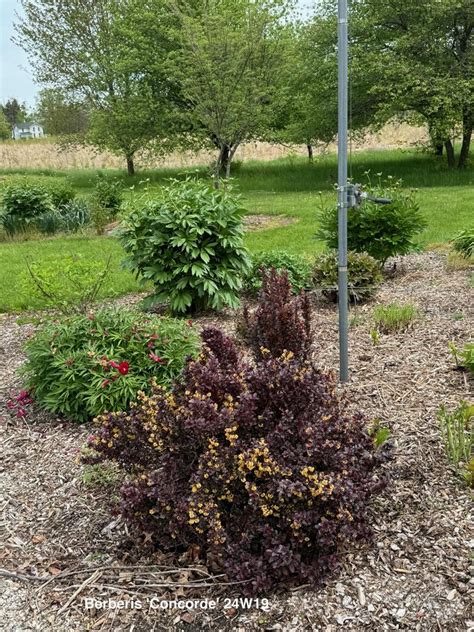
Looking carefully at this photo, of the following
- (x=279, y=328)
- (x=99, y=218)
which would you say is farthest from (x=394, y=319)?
(x=99, y=218)

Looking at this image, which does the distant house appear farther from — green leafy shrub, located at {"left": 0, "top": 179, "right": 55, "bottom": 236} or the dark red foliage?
the dark red foliage

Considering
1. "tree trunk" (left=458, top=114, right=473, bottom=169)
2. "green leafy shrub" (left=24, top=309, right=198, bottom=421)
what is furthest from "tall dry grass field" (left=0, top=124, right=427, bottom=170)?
"green leafy shrub" (left=24, top=309, right=198, bottom=421)

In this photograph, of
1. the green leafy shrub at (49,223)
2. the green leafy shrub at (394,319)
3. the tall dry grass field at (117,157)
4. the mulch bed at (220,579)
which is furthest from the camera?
the tall dry grass field at (117,157)

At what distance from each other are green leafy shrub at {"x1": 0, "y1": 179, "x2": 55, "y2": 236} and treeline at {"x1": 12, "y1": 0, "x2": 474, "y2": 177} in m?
4.08

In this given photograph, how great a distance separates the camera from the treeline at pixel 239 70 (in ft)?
45.9

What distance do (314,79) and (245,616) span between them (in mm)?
18273

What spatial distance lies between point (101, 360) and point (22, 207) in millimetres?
9039

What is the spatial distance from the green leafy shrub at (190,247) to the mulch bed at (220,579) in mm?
1920

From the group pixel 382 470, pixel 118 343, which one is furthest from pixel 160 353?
A: pixel 382 470

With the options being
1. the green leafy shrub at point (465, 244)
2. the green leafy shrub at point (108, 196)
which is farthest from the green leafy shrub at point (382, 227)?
the green leafy shrub at point (108, 196)

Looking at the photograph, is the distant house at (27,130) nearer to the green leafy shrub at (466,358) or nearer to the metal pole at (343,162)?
the metal pole at (343,162)

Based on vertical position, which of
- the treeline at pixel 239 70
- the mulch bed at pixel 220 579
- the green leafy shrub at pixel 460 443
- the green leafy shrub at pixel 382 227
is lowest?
the mulch bed at pixel 220 579

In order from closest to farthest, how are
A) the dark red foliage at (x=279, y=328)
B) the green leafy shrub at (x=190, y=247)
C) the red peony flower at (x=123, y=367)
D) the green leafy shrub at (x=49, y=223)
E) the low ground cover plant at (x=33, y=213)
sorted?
the red peony flower at (x=123, y=367)
the dark red foliage at (x=279, y=328)
the green leafy shrub at (x=190, y=247)
the green leafy shrub at (x=49, y=223)
the low ground cover plant at (x=33, y=213)

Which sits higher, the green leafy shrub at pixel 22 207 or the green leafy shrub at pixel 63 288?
the green leafy shrub at pixel 22 207
